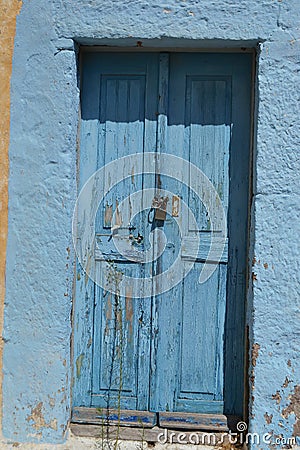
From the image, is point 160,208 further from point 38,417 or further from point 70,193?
point 38,417

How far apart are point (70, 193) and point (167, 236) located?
0.61m

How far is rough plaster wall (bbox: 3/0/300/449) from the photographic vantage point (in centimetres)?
310

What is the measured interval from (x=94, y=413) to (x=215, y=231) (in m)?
1.27

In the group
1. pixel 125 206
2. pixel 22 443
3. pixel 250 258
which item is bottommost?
pixel 22 443

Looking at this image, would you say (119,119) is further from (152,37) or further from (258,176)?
(258,176)

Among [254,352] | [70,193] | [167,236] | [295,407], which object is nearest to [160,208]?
[167,236]

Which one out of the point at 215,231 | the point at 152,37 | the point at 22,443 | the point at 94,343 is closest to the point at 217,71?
the point at 152,37

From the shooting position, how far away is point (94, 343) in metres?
3.42

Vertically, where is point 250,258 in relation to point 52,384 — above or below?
above

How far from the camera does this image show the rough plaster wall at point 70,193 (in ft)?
10.2

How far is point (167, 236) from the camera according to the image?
3.38 m

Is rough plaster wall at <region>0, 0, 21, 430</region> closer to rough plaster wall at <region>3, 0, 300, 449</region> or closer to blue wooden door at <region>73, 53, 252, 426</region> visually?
rough plaster wall at <region>3, 0, 300, 449</region>

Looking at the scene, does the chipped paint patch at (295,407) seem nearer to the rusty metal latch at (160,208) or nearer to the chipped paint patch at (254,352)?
the chipped paint patch at (254,352)

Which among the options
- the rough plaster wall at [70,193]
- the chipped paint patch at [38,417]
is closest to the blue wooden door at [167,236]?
the rough plaster wall at [70,193]
